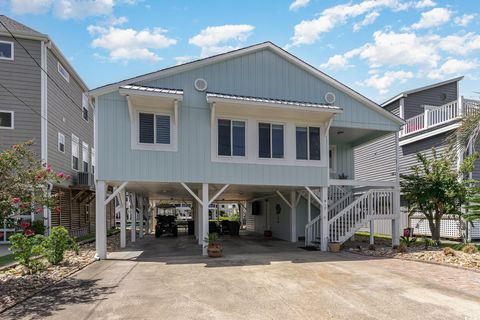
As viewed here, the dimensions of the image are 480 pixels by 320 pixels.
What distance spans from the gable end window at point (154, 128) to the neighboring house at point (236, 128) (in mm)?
32

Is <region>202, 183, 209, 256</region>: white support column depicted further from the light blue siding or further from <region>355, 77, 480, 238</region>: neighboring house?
<region>355, 77, 480, 238</region>: neighboring house

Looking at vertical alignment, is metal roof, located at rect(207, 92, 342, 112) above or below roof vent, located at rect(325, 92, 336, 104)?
below

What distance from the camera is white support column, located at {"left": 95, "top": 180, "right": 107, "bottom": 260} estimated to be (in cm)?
1076

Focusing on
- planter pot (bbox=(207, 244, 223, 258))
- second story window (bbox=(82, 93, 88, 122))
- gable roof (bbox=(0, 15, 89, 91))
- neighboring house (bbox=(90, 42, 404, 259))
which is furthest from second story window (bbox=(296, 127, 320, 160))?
second story window (bbox=(82, 93, 88, 122))

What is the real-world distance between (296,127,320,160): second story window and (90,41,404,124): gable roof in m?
2.05

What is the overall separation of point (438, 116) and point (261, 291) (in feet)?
46.9

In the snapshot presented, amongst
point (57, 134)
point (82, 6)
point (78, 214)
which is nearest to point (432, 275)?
point (82, 6)

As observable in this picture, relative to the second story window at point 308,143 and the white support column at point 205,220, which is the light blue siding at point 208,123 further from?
the second story window at point 308,143

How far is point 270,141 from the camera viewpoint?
40.4 ft

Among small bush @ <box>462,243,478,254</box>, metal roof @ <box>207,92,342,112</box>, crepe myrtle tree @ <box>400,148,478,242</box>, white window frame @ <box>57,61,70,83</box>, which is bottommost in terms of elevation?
small bush @ <box>462,243,478,254</box>

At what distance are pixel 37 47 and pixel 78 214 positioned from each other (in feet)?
33.2

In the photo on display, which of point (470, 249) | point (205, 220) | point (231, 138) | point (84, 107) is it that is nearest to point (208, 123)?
point (231, 138)

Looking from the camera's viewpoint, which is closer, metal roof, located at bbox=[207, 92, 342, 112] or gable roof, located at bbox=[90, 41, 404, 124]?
gable roof, located at bbox=[90, 41, 404, 124]

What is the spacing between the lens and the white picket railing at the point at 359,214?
497 inches
